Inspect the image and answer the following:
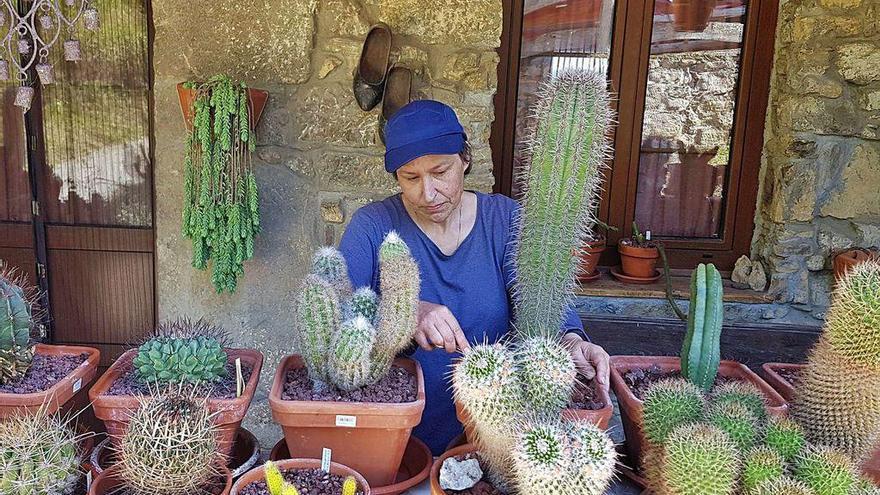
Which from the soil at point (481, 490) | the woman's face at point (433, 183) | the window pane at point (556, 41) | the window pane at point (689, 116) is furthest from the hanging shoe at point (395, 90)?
the soil at point (481, 490)

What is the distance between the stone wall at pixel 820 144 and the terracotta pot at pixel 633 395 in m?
2.14

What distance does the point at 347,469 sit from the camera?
1.18 meters

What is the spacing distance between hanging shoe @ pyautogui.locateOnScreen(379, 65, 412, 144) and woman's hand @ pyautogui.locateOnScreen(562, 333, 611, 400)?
1.51 meters

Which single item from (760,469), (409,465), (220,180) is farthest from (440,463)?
(220,180)

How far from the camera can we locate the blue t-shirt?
1.73 metres

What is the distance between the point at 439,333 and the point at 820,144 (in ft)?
9.23

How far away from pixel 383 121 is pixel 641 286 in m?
1.70

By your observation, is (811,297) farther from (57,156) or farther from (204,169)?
(57,156)

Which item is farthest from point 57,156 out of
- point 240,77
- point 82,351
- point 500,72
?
point 500,72

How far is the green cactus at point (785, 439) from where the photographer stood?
3.48ft

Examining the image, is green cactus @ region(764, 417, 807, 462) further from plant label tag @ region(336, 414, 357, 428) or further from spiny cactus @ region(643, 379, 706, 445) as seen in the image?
plant label tag @ region(336, 414, 357, 428)

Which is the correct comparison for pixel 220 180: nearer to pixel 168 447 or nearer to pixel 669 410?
pixel 168 447

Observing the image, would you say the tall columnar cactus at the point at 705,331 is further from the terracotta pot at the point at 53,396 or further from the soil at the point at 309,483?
the terracotta pot at the point at 53,396

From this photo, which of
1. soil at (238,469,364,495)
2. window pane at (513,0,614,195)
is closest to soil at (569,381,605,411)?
soil at (238,469,364,495)
